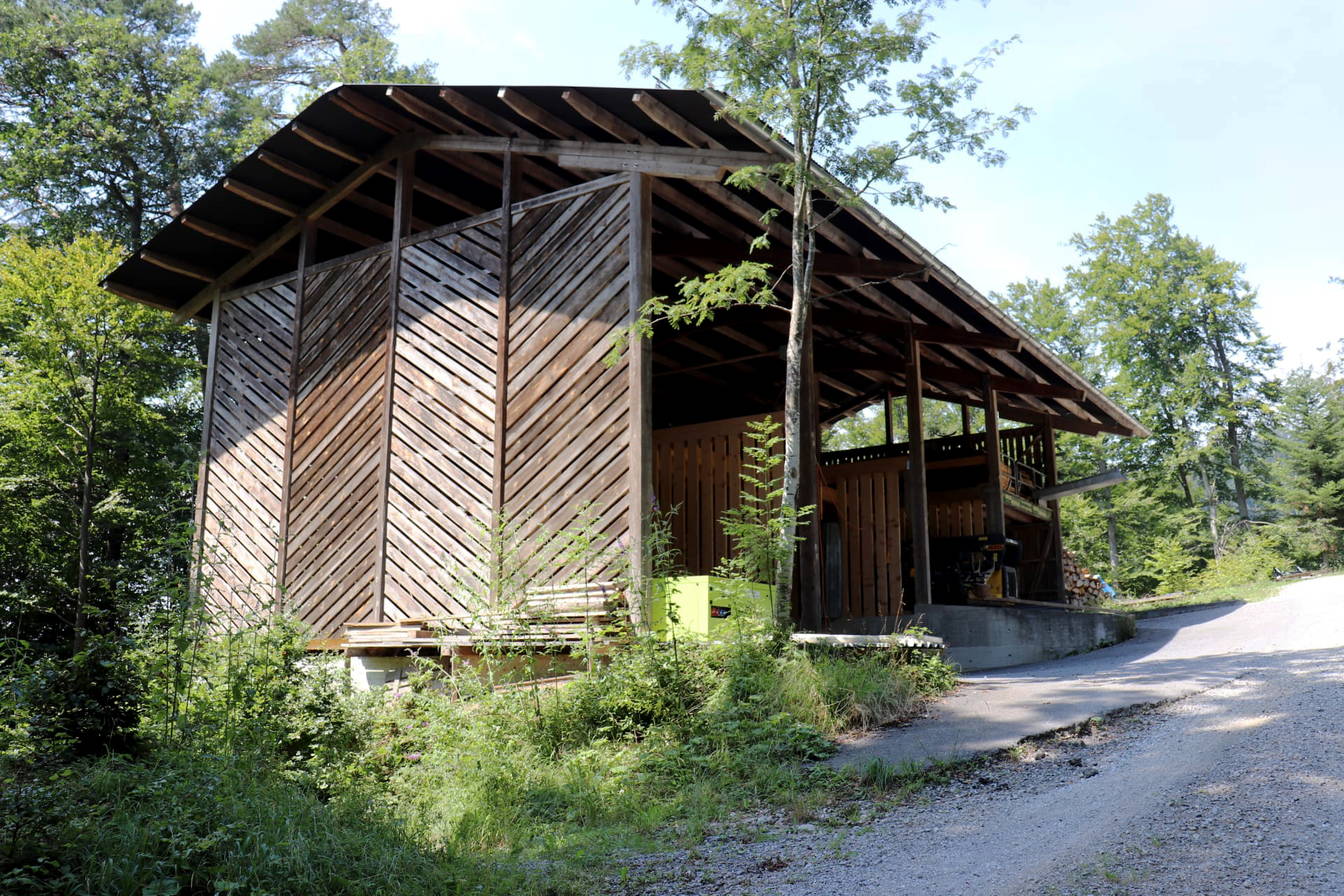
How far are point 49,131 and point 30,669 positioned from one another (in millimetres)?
20943

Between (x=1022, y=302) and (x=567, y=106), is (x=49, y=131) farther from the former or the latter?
(x=1022, y=302)

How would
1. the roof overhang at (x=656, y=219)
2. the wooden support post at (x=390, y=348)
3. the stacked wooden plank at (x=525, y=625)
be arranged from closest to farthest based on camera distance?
the stacked wooden plank at (x=525, y=625), the roof overhang at (x=656, y=219), the wooden support post at (x=390, y=348)

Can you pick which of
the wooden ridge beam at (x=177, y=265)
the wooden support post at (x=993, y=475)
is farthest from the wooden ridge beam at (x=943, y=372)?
the wooden ridge beam at (x=177, y=265)

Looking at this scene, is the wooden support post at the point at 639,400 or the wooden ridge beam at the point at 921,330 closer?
the wooden support post at the point at 639,400

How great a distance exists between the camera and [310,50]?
28453 mm

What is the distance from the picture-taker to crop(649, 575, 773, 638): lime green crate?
7.68 metres

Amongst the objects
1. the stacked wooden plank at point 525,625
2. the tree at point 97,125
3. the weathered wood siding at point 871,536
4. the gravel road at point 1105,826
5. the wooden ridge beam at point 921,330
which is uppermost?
the tree at point 97,125

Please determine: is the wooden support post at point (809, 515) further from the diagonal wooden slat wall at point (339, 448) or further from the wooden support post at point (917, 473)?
the diagonal wooden slat wall at point (339, 448)

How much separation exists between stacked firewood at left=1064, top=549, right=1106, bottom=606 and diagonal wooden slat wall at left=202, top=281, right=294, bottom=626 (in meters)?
13.2

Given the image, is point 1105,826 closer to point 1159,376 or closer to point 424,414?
point 424,414

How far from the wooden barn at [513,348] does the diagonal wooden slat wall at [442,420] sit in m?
0.03

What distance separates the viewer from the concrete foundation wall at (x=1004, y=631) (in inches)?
467

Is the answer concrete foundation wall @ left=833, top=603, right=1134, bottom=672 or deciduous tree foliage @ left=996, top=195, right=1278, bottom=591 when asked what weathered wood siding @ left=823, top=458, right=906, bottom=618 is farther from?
deciduous tree foliage @ left=996, top=195, right=1278, bottom=591

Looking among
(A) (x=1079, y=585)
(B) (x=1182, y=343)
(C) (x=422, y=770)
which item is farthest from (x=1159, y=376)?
(C) (x=422, y=770)
